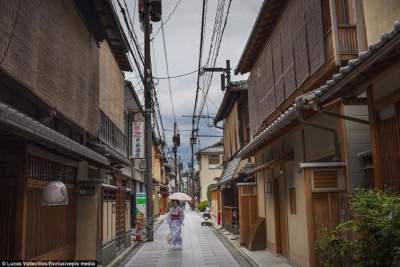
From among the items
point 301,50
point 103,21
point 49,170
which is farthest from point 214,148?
point 49,170

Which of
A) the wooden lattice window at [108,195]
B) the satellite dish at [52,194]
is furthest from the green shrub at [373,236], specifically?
the wooden lattice window at [108,195]

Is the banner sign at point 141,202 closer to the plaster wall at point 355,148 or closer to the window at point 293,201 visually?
the window at point 293,201

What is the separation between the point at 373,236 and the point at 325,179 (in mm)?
4164

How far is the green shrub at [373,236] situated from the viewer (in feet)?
18.8

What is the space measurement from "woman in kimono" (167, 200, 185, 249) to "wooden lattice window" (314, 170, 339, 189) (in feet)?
35.6

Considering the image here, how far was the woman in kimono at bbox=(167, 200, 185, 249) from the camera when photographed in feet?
66.0

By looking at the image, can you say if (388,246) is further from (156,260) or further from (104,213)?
(156,260)

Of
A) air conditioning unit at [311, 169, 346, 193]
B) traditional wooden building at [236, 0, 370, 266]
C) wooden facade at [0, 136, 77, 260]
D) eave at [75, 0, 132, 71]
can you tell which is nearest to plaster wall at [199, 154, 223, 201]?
traditional wooden building at [236, 0, 370, 266]

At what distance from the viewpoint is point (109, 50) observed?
669 inches

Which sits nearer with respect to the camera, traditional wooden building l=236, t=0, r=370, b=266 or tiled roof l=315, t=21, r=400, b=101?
tiled roof l=315, t=21, r=400, b=101

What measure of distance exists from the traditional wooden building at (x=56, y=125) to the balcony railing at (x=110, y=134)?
72 mm

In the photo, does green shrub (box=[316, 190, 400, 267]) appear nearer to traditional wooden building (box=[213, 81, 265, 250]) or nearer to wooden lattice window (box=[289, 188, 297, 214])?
wooden lattice window (box=[289, 188, 297, 214])

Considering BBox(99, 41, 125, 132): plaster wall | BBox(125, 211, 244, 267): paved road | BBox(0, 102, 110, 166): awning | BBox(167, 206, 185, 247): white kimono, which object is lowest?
BBox(125, 211, 244, 267): paved road

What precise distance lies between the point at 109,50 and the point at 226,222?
15.7m
